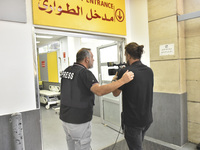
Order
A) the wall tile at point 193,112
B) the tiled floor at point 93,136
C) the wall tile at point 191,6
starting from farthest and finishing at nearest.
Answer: the tiled floor at point 93,136 < the wall tile at point 193,112 < the wall tile at point 191,6

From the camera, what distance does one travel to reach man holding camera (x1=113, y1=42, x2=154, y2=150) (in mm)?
1532

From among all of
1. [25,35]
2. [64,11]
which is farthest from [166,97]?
[25,35]

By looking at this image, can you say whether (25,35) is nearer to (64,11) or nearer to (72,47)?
(64,11)

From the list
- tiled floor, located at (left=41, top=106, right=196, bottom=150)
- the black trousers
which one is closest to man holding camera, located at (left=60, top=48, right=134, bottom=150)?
the black trousers

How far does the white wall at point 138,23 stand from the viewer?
291 cm

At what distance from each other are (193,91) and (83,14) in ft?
7.41

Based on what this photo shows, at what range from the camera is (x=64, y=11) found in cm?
214

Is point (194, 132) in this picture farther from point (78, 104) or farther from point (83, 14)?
point (83, 14)

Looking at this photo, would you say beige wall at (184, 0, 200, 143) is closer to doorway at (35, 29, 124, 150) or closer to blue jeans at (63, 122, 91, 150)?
doorway at (35, 29, 124, 150)

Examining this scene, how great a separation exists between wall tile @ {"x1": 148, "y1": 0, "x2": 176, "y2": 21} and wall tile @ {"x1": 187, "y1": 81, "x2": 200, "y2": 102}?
1238 mm

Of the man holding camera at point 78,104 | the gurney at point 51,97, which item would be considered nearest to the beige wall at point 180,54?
the man holding camera at point 78,104

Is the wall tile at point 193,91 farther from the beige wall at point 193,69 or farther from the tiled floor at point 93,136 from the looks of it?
the tiled floor at point 93,136

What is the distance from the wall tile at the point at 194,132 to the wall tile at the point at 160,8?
196 centimetres

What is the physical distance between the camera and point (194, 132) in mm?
2619
